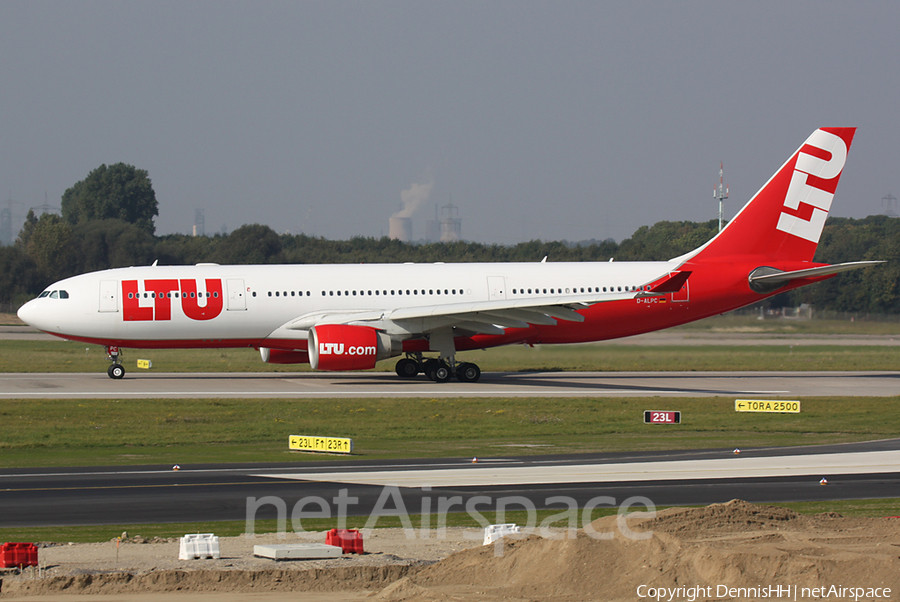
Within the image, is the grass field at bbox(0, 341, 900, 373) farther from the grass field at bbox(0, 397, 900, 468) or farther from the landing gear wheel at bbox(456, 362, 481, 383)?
the grass field at bbox(0, 397, 900, 468)

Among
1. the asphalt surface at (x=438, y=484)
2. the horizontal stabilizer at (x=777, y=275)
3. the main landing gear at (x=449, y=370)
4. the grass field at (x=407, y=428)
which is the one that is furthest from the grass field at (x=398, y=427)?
the horizontal stabilizer at (x=777, y=275)

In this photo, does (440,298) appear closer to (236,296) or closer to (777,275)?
(236,296)

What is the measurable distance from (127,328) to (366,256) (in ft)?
161

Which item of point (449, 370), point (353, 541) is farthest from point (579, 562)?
point (449, 370)

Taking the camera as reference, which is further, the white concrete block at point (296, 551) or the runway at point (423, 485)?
the runway at point (423, 485)

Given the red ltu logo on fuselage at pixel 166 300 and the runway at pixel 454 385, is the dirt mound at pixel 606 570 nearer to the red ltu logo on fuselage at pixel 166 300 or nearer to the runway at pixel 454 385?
the runway at pixel 454 385

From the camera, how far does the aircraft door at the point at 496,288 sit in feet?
119

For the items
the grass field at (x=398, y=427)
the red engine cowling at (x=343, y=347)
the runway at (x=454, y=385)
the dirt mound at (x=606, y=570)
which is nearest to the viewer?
the dirt mound at (x=606, y=570)

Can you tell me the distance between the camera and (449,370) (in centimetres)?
3597

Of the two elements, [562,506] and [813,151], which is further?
[813,151]

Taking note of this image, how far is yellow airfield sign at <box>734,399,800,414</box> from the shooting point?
92.3 feet

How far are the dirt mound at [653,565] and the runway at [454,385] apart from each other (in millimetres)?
21006

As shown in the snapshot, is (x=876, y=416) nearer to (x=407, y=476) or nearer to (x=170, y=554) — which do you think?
(x=407, y=476)

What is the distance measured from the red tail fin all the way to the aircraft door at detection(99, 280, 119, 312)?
71.7 feet
